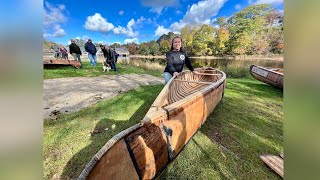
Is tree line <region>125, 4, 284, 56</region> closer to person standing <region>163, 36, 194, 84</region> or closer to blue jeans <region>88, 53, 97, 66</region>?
blue jeans <region>88, 53, 97, 66</region>

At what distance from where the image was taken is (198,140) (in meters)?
3.35

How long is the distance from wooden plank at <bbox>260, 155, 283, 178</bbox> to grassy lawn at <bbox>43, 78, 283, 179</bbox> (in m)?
0.07

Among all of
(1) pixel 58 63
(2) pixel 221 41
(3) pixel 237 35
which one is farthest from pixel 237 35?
(1) pixel 58 63

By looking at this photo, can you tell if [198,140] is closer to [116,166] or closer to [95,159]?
[116,166]

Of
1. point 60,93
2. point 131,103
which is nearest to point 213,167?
point 131,103

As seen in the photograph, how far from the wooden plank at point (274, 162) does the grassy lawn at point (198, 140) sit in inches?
2.9

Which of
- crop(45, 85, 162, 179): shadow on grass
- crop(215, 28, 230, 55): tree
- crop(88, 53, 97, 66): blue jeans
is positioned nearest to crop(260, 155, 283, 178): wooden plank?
crop(45, 85, 162, 179): shadow on grass

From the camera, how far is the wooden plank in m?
2.56

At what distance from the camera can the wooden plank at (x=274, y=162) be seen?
2.56 m

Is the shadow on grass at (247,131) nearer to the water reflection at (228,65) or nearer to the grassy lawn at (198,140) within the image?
the grassy lawn at (198,140)

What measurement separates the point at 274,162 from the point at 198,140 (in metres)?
1.22
